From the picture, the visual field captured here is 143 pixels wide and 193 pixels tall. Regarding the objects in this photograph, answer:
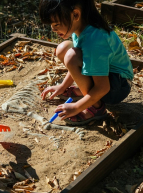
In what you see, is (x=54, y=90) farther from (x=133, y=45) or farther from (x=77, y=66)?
(x=133, y=45)

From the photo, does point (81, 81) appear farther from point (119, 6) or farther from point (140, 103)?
point (119, 6)

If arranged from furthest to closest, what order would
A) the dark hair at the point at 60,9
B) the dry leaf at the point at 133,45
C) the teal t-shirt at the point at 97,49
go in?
1. the dry leaf at the point at 133,45
2. the teal t-shirt at the point at 97,49
3. the dark hair at the point at 60,9

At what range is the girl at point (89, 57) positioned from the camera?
88.5 inches

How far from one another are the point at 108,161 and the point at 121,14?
2.77 metres

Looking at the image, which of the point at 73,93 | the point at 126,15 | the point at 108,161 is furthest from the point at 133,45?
the point at 108,161

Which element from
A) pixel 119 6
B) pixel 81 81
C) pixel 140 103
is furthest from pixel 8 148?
pixel 119 6

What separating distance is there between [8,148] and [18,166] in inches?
7.9

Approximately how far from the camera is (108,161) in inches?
85.0

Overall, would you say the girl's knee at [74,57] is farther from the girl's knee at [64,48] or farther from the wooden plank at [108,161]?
the wooden plank at [108,161]

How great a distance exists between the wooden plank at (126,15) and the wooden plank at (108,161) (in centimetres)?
230

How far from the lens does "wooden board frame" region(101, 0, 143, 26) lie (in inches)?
172

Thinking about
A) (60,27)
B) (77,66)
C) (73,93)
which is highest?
(60,27)

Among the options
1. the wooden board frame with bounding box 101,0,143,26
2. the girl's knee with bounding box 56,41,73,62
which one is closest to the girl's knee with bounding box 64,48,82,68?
the girl's knee with bounding box 56,41,73,62

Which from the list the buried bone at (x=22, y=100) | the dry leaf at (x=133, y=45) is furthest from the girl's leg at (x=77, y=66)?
the dry leaf at (x=133, y=45)
